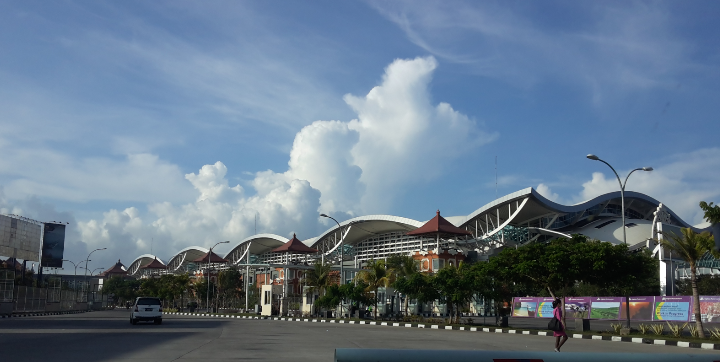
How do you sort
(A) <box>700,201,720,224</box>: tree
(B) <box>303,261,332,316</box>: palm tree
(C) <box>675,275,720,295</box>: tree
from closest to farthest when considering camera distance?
1. (A) <box>700,201,720,224</box>: tree
2. (C) <box>675,275,720,295</box>: tree
3. (B) <box>303,261,332,316</box>: palm tree

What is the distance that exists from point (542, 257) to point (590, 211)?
1914 inches

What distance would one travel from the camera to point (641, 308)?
125 ft

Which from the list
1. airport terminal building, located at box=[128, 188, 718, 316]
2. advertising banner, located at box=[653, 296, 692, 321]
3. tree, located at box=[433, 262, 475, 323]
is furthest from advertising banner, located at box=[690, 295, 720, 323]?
airport terminal building, located at box=[128, 188, 718, 316]

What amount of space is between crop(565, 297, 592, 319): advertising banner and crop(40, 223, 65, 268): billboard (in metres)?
59.2

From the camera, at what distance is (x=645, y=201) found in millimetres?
76000

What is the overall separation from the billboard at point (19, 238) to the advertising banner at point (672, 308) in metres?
59.1

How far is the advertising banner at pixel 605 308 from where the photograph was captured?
39312 mm

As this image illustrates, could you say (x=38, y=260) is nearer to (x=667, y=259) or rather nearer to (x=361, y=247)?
(x=361, y=247)

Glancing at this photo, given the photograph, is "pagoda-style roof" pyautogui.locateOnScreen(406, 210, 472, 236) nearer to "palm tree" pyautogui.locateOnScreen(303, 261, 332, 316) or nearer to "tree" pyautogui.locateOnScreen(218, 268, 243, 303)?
"palm tree" pyautogui.locateOnScreen(303, 261, 332, 316)

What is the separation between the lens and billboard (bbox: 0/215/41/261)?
207ft

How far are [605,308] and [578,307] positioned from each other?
2876 millimetres

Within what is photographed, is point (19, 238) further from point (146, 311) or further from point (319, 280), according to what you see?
point (146, 311)

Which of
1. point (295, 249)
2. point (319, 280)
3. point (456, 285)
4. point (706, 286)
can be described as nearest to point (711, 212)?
point (456, 285)

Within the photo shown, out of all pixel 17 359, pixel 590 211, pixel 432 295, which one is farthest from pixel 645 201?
pixel 17 359
